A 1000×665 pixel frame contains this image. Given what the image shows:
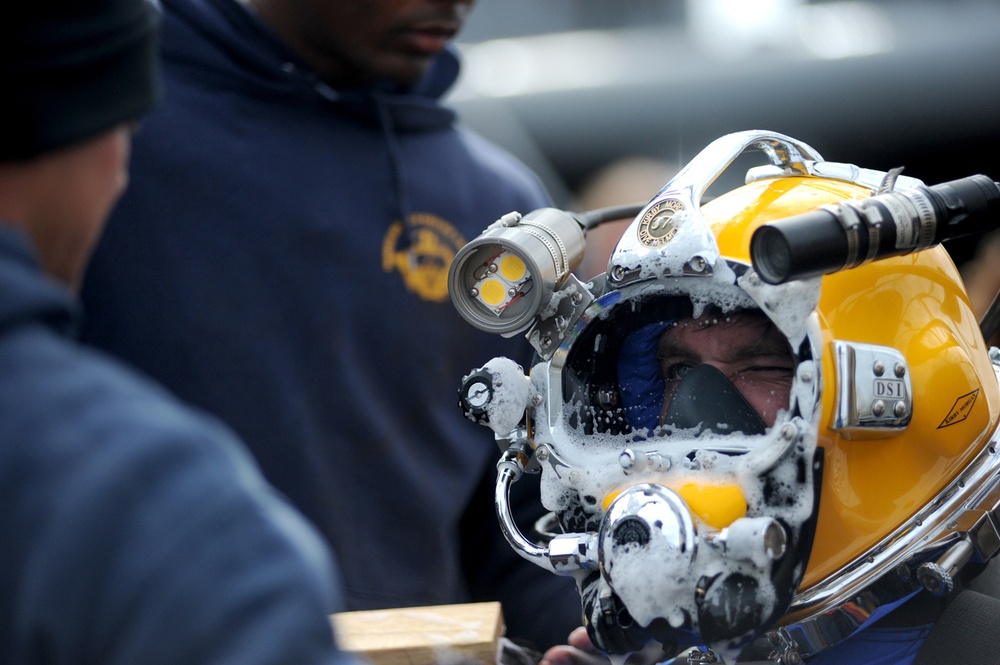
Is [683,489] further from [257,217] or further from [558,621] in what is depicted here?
[257,217]

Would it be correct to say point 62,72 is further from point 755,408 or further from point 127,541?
point 755,408

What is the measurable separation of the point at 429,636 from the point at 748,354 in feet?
2.03

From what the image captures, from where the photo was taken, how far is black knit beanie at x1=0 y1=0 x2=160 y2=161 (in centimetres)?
100

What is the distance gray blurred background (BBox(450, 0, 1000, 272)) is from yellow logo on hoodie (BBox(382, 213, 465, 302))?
292cm

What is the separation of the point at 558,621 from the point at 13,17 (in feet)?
4.76

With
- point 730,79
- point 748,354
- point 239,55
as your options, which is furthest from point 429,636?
point 730,79

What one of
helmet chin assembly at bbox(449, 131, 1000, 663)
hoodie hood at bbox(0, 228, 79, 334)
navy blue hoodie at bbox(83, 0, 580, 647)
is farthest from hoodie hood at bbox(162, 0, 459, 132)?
hoodie hood at bbox(0, 228, 79, 334)

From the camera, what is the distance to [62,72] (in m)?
1.02

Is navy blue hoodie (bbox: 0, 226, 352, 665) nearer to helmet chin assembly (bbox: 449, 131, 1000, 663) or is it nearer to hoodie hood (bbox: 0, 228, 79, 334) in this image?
hoodie hood (bbox: 0, 228, 79, 334)

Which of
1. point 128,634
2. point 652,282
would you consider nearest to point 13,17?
point 128,634

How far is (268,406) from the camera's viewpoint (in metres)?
2.21

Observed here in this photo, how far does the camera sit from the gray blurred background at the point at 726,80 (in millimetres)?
5637

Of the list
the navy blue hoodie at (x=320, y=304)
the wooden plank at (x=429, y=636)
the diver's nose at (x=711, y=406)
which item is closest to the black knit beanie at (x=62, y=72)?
the wooden plank at (x=429, y=636)

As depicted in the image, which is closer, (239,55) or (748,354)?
(748,354)
